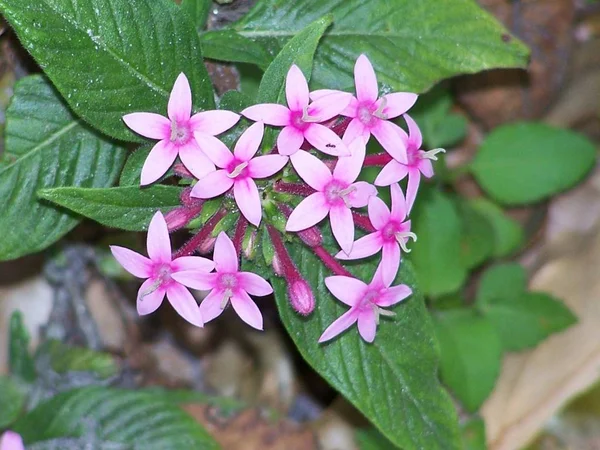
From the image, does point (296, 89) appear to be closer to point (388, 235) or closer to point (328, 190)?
point (328, 190)

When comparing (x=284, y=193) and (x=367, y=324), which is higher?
(x=284, y=193)

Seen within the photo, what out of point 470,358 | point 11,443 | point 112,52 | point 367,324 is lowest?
point 470,358

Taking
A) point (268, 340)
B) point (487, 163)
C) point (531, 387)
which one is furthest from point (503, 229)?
point (268, 340)

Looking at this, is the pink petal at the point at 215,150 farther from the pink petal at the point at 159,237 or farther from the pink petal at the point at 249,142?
the pink petal at the point at 159,237

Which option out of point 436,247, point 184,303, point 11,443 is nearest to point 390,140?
point 184,303

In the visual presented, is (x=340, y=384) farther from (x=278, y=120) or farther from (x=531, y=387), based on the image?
(x=531, y=387)

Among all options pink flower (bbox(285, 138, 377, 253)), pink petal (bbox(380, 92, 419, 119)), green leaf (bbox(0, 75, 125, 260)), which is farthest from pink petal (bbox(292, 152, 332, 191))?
green leaf (bbox(0, 75, 125, 260))

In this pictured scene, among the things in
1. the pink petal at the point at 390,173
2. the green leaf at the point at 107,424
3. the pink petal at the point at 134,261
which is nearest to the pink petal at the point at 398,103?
the pink petal at the point at 390,173
